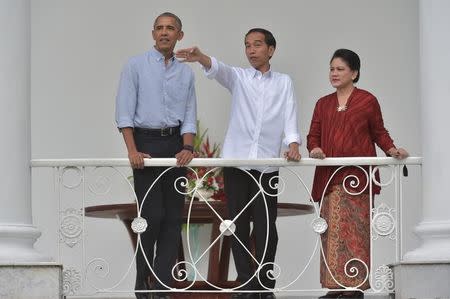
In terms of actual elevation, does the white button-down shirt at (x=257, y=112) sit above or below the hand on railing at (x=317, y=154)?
above

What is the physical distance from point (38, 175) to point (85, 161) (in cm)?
319

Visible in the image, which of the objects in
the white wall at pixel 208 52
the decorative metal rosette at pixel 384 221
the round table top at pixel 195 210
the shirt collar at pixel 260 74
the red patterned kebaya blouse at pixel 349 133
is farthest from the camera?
the white wall at pixel 208 52

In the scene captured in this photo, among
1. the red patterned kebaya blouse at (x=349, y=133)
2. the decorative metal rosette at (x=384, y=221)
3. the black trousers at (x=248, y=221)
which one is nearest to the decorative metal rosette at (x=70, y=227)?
the black trousers at (x=248, y=221)

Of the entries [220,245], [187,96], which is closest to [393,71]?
[220,245]

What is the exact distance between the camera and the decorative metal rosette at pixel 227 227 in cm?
1090

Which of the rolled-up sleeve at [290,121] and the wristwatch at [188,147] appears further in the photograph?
the rolled-up sleeve at [290,121]

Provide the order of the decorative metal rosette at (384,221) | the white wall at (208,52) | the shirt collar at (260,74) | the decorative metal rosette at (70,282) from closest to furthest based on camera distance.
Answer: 1. the decorative metal rosette at (70,282)
2. the decorative metal rosette at (384,221)
3. the shirt collar at (260,74)
4. the white wall at (208,52)

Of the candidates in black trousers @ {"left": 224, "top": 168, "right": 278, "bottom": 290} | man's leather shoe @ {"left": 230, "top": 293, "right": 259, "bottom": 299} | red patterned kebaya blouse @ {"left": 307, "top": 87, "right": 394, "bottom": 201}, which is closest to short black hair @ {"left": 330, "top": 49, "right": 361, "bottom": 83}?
red patterned kebaya blouse @ {"left": 307, "top": 87, "right": 394, "bottom": 201}

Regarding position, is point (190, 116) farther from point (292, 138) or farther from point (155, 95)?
point (292, 138)

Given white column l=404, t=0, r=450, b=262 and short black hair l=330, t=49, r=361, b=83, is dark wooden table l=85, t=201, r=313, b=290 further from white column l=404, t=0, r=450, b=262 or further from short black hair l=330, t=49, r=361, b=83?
white column l=404, t=0, r=450, b=262

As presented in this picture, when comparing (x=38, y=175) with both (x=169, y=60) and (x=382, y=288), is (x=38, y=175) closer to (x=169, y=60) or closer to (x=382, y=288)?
(x=169, y=60)

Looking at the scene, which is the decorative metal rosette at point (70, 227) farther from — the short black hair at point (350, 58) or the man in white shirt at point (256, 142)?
the short black hair at point (350, 58)

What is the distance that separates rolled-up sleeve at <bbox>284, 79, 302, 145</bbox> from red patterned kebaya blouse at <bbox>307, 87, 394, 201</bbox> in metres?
0.15

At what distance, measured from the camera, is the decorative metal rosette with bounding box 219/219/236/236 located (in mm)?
10898
